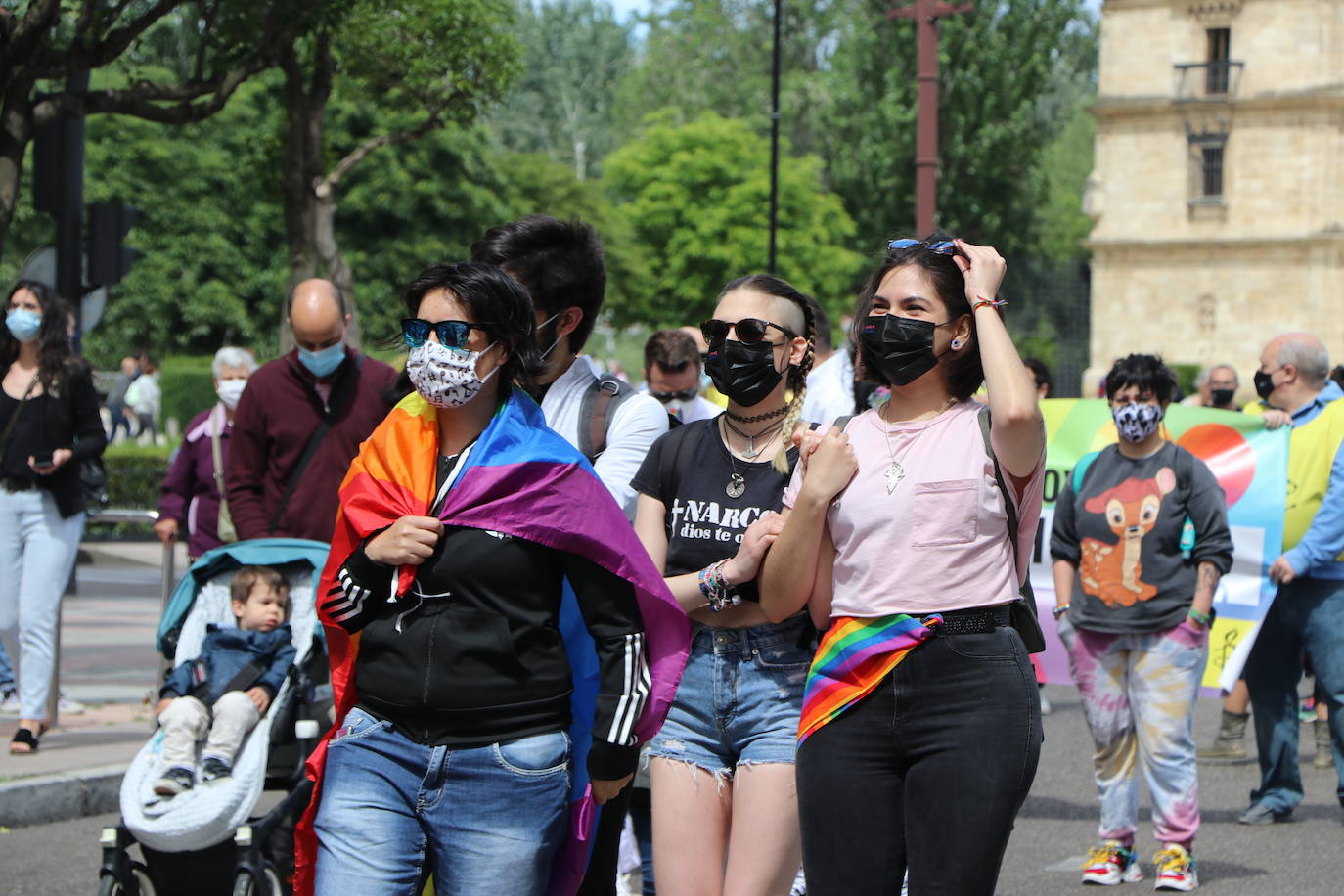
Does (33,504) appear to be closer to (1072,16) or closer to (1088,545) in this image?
(1088,545)

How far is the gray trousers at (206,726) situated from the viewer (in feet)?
19.5

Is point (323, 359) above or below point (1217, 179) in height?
below

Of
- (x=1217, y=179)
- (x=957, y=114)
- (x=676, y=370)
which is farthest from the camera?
(x=957, y=114)

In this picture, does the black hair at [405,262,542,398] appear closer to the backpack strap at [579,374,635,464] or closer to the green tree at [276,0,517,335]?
the backpack strap at [579,374,635,464]

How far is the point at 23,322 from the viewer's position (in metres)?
8.84

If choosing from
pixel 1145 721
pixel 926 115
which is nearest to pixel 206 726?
pixel 1145 721

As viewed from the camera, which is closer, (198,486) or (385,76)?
(198,486)

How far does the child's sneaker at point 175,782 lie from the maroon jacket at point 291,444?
55.4 inches

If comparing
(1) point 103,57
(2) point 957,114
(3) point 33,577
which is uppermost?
(2) point 957,114

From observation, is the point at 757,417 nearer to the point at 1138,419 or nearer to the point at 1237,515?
the point at 1138,419

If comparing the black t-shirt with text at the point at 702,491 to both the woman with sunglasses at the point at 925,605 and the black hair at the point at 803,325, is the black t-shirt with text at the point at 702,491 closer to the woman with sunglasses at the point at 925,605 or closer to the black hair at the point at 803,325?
the black hair at the point at 803,325

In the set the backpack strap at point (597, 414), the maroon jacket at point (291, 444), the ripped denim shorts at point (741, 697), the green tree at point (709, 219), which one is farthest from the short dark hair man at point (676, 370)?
the green tree at point (709, 219)

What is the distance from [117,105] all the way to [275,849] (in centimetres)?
641

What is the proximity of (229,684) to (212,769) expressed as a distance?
0.36 meters
